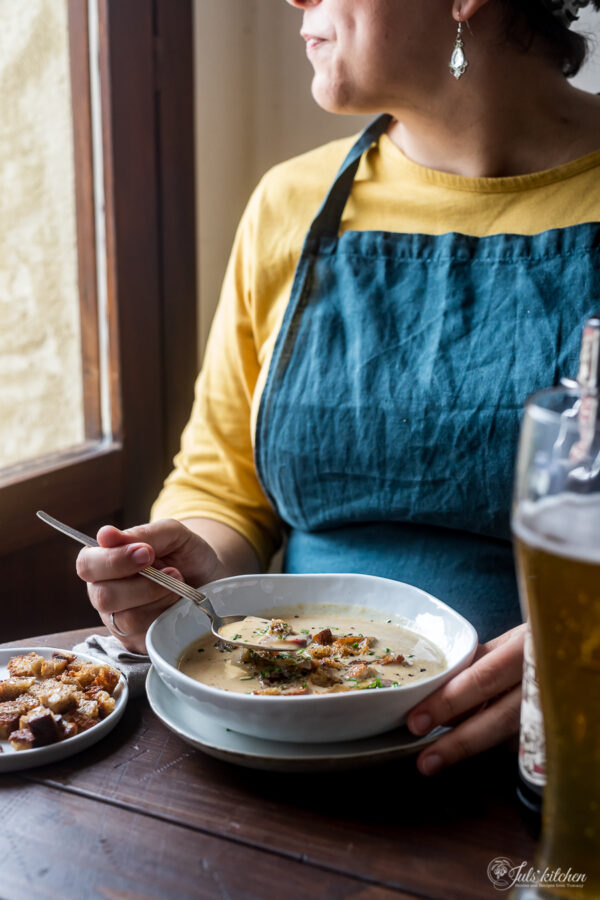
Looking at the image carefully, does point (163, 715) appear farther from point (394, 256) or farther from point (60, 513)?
point (60, 513)

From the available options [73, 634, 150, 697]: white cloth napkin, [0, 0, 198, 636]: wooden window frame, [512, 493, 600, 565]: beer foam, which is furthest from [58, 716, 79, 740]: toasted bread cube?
[0, 0, 198, 636]: wooden window frame

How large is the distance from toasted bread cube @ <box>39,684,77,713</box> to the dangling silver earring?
104 cm

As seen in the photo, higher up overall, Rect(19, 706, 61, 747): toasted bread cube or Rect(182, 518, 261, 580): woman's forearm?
Rect(19, 706, 61, 747): toasted bread cube

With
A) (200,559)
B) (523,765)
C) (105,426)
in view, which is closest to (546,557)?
(523,765)

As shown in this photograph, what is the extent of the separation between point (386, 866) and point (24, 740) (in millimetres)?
374

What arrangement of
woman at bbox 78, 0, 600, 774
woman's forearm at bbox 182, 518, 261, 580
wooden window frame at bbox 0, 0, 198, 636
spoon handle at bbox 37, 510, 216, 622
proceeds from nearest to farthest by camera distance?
spoon handle at bbox 37, 510, 216, 622 → woman at bbox 78, 0, 600, 774 → woman's forearm at bbox 182, 518, 261, 580 → wooden window frame at bbox 0, 0, 198, 636

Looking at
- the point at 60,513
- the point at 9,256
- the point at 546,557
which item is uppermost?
the point at 9,256

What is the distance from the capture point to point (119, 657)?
1.05 metres

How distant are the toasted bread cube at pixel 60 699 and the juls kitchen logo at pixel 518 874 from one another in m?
0.46

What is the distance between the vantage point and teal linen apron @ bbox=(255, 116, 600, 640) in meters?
1.30

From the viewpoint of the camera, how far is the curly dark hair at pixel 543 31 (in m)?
1.34

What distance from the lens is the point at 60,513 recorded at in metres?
1.82

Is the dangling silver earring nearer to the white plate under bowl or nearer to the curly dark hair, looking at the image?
the curly dark hair

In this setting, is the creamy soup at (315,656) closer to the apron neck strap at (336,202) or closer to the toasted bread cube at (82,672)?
the toasted bread cube at (82,672)
